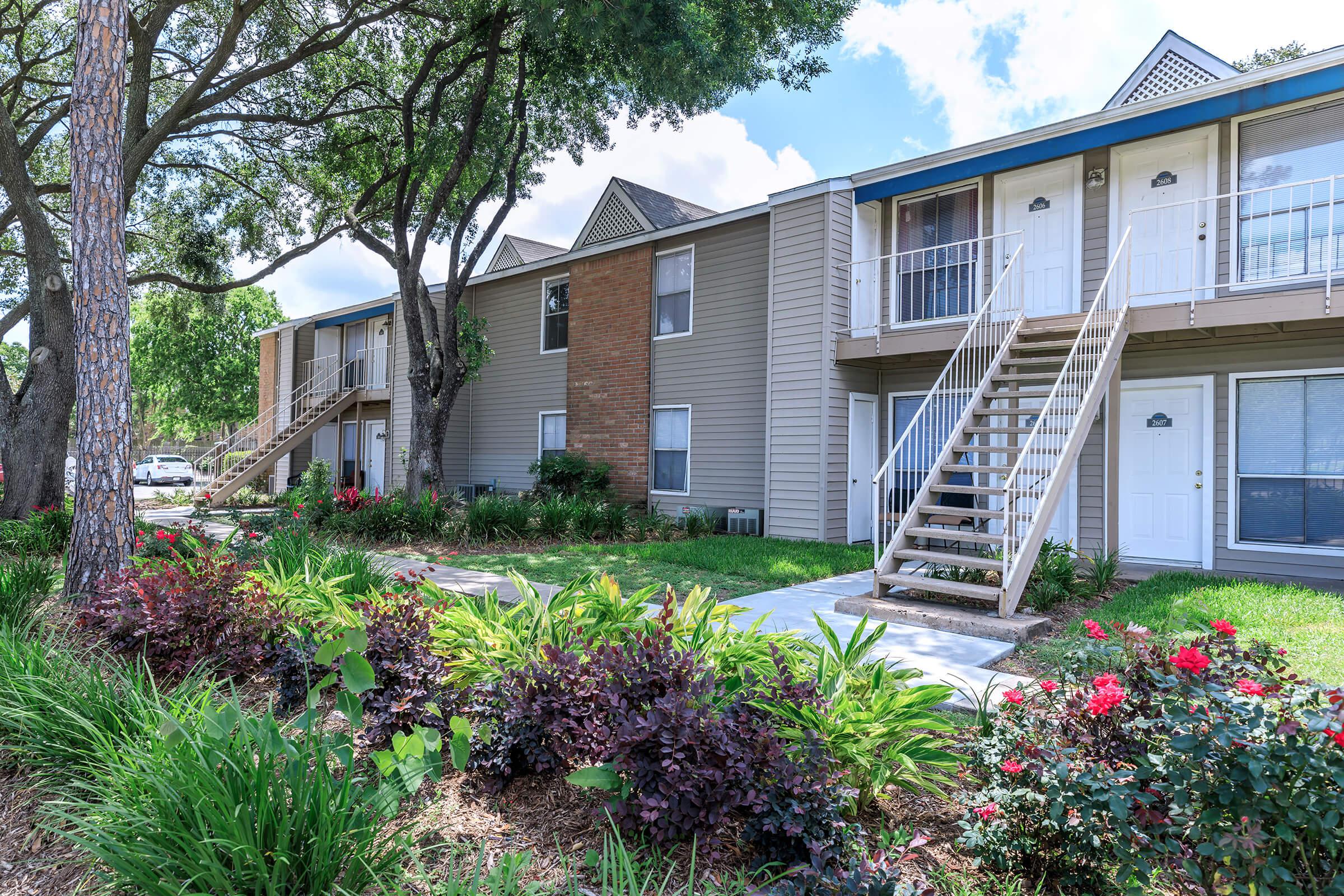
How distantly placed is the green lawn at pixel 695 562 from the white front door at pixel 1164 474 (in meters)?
3.16

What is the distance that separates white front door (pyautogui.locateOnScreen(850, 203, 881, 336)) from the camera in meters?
10.6

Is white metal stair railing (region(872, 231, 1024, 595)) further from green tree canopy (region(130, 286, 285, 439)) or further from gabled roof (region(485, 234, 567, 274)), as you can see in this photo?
green tree canopy (region(130, 286, 285, 439))

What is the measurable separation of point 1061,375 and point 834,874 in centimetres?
602

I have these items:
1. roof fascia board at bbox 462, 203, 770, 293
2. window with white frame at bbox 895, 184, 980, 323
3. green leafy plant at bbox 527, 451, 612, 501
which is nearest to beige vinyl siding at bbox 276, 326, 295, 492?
roof fascia board at bbox 462, 203, 770, 293

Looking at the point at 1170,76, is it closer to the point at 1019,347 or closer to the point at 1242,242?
the point at 1242,242

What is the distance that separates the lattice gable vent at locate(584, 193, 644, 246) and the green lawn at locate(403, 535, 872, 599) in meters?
7.89

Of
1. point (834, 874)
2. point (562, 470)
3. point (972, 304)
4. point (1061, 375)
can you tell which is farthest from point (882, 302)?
point (834, 874)

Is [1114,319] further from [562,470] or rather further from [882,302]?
[562,470]

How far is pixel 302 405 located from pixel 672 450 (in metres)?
13.2

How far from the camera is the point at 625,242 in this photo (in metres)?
13.6

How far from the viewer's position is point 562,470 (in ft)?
44.3

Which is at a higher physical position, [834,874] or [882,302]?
[882,302]

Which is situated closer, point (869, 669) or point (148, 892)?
point (148, 892)

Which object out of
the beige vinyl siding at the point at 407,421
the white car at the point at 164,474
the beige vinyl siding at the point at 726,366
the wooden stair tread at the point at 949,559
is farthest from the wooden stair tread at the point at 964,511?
the white car at the point at 164,474
